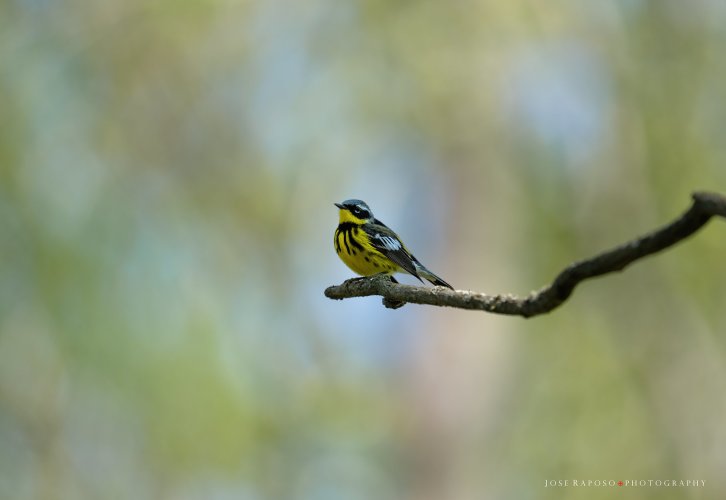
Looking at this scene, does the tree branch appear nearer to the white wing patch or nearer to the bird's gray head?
the white wing patch

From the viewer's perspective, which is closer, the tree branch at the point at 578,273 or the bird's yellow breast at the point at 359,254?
the tree branch at the point at 578,273

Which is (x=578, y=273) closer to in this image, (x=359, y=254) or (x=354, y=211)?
(x=359, y=254)

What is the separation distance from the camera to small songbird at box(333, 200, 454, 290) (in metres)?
5.02

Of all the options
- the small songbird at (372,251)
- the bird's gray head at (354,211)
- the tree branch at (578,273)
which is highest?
the bird's gray head at (354,211)

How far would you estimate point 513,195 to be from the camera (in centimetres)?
1038

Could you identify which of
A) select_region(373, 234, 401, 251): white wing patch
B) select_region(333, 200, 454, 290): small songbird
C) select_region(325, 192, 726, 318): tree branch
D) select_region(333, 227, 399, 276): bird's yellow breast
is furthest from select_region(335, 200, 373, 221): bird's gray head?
select_region(325, 192, 726, 318): tree branch

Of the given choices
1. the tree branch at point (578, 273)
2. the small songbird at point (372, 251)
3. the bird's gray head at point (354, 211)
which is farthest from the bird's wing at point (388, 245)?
the tree branch at point (578, 273)

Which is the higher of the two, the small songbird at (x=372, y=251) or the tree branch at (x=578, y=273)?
Answer: the small songbird at (x=372, y=251)

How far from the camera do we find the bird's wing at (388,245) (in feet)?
16.0

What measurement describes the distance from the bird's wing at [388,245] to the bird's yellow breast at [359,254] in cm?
4

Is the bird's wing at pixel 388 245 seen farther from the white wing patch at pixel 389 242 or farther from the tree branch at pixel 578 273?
the tree branch at pixel 578 273

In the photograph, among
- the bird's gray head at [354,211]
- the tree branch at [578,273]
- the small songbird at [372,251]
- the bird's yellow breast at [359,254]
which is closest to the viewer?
the tree branch at [578,273]

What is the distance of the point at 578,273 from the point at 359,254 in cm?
336

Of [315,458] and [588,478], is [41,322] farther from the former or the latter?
[588,478]
